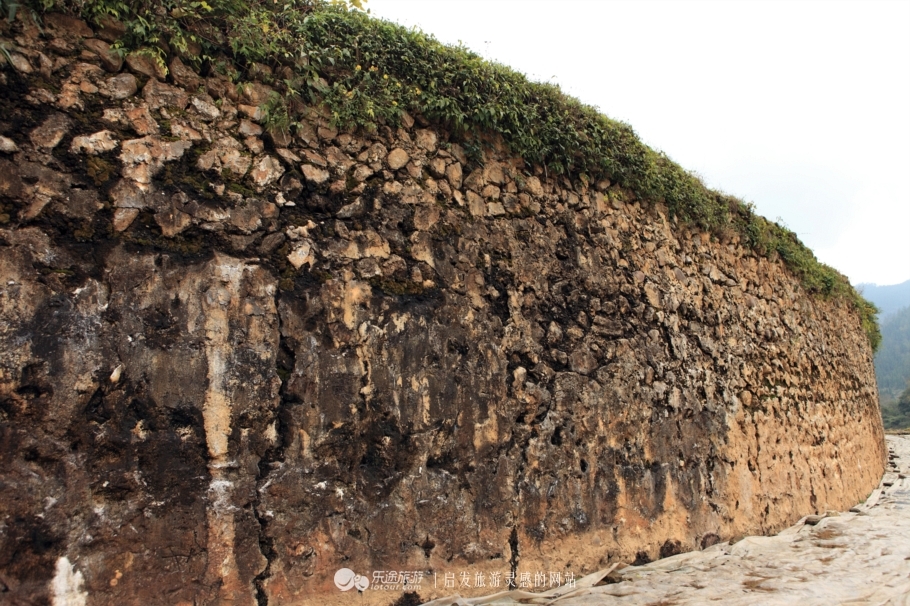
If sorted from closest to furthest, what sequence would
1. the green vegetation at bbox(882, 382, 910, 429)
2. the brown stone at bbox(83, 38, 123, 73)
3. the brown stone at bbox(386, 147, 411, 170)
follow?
the brown stone at bbox(83, 38, 123, 73), the brown stone at bbox(386, 147, 411, 170), the green vegetation at bbox(882, 382, 910, 429)

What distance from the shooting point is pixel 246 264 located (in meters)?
3.27

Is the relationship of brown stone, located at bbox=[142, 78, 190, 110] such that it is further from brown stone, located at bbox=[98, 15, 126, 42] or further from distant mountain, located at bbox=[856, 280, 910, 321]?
distant mountain, located at bbox=[856, 280, 910, 321]

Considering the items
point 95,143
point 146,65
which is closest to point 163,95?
point 146,65

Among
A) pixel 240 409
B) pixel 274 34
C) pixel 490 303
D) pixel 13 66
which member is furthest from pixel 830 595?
pixel 13 66

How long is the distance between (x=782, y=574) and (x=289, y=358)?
13.7 feet

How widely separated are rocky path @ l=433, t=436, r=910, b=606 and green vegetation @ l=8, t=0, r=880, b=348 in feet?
9.66

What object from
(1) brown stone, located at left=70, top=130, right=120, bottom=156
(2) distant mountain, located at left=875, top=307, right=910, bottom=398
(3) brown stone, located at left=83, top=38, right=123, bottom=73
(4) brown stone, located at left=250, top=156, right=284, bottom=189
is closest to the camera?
(1) brown stone, located at left=70, top=130, right=120, bottom=156

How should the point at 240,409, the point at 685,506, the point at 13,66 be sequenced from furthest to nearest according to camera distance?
the point at 685,506
the point at 240,409
the point at 13,66

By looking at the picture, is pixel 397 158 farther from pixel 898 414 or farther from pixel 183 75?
pixel 898 414

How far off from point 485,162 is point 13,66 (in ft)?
→ 8.82

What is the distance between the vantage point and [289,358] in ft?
10.9

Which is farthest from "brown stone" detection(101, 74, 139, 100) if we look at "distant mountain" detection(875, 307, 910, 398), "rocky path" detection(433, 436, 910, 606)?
"distant mountain" detection(875, 307, 910, 398)

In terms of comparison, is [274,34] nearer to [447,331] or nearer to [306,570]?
[447,331]

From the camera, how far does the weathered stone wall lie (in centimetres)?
277
